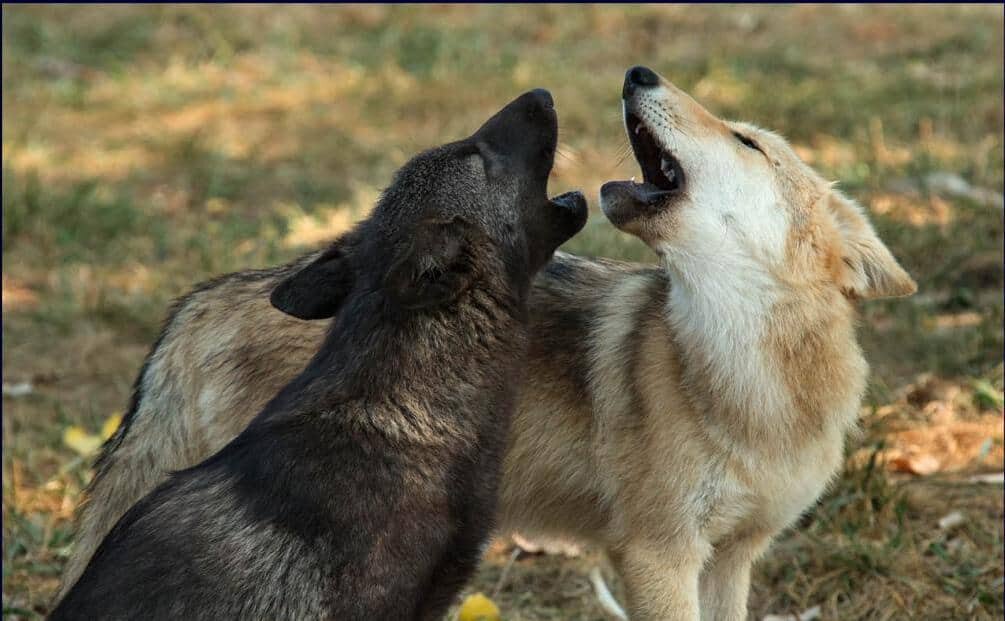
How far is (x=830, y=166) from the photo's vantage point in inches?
368

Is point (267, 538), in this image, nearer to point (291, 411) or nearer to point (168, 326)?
point (291, 411)

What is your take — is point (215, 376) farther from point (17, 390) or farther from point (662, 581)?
point (17, 390)

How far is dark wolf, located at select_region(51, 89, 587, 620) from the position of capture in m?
3.78

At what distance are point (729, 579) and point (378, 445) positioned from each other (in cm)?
153

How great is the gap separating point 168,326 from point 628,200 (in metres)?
1.77

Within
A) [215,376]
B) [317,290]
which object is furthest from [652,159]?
[215,376]

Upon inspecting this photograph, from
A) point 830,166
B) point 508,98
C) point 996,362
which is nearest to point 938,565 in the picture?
point 996,362

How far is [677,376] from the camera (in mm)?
4547

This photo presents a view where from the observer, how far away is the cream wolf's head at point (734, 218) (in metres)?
4.41

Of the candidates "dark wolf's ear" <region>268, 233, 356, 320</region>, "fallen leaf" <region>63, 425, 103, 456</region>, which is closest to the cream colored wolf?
"dark wolf's ear" <region>268, 233, 356, 320</region>

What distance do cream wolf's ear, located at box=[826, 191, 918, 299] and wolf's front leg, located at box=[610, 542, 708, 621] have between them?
39.9 inches

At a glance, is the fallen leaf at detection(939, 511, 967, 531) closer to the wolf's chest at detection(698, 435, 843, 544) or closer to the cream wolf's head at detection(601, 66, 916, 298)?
the wolf's chest at detection(698, 435, 843, 544)

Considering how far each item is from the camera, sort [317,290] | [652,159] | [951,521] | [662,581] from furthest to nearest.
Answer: [951,521]
[652,159]
[662,581]
[317,290]

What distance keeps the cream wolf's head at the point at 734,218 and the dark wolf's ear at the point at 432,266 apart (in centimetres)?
69
